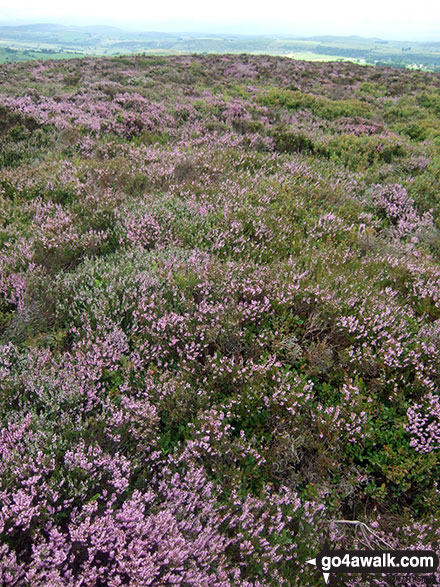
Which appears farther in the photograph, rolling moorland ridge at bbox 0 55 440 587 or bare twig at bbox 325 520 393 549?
bare twig at bbox 325 520 393 549

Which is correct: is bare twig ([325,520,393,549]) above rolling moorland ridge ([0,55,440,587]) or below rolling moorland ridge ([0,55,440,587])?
below

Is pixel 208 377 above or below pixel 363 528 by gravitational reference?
above

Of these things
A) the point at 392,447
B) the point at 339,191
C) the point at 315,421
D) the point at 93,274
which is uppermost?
the point at 339,191

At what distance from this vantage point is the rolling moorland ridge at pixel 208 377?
70.7 inches

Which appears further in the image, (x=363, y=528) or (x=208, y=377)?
(x=208, y=377)

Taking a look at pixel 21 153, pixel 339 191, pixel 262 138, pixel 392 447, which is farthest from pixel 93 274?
pixel 262 138

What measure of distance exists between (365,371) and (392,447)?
0.60m

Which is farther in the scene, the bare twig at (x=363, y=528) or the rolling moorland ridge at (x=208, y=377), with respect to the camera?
the bare twig at (x=363, y=528)

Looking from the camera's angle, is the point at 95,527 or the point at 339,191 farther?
the point at 339,191

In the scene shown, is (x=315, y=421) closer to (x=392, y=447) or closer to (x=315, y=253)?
(x=392, y=447)

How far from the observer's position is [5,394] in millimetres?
2314

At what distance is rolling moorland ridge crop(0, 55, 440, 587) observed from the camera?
180 cm

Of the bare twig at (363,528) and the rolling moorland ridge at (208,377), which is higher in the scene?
the rolling moorland ridge at (208,377)

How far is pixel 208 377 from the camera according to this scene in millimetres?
2729
